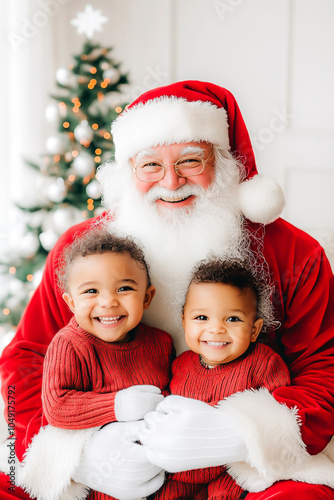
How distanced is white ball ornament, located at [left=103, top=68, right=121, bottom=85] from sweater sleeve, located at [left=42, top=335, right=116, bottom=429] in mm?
1925

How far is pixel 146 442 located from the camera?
4.09 ft

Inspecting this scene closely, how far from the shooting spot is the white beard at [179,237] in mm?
1580

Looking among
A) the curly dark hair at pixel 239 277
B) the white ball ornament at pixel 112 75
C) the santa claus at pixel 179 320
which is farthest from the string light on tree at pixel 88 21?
the curly dark hair at pixel 239 277

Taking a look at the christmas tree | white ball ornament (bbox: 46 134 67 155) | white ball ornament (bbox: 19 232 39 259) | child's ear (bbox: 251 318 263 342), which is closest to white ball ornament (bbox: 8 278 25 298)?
the christmas tree

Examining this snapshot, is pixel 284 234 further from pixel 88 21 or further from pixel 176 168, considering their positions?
pixel 88 21

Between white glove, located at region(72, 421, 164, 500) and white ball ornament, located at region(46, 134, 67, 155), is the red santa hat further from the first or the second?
white ball ornament, located at region(46, 134, 67, 155)

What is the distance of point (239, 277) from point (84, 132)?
1.69 metres

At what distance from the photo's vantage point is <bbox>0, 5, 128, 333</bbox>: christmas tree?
2.76 meters

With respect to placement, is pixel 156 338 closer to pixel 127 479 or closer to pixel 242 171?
pixel 127 479

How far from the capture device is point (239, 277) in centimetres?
136

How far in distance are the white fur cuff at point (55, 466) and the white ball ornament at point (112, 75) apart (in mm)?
2074

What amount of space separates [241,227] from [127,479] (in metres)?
0.87

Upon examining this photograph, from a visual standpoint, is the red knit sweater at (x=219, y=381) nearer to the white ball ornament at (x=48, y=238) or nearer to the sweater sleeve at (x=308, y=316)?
the sweater sleeve at (x=308, y=316)

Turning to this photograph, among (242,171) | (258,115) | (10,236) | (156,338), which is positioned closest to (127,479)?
(156,338)
